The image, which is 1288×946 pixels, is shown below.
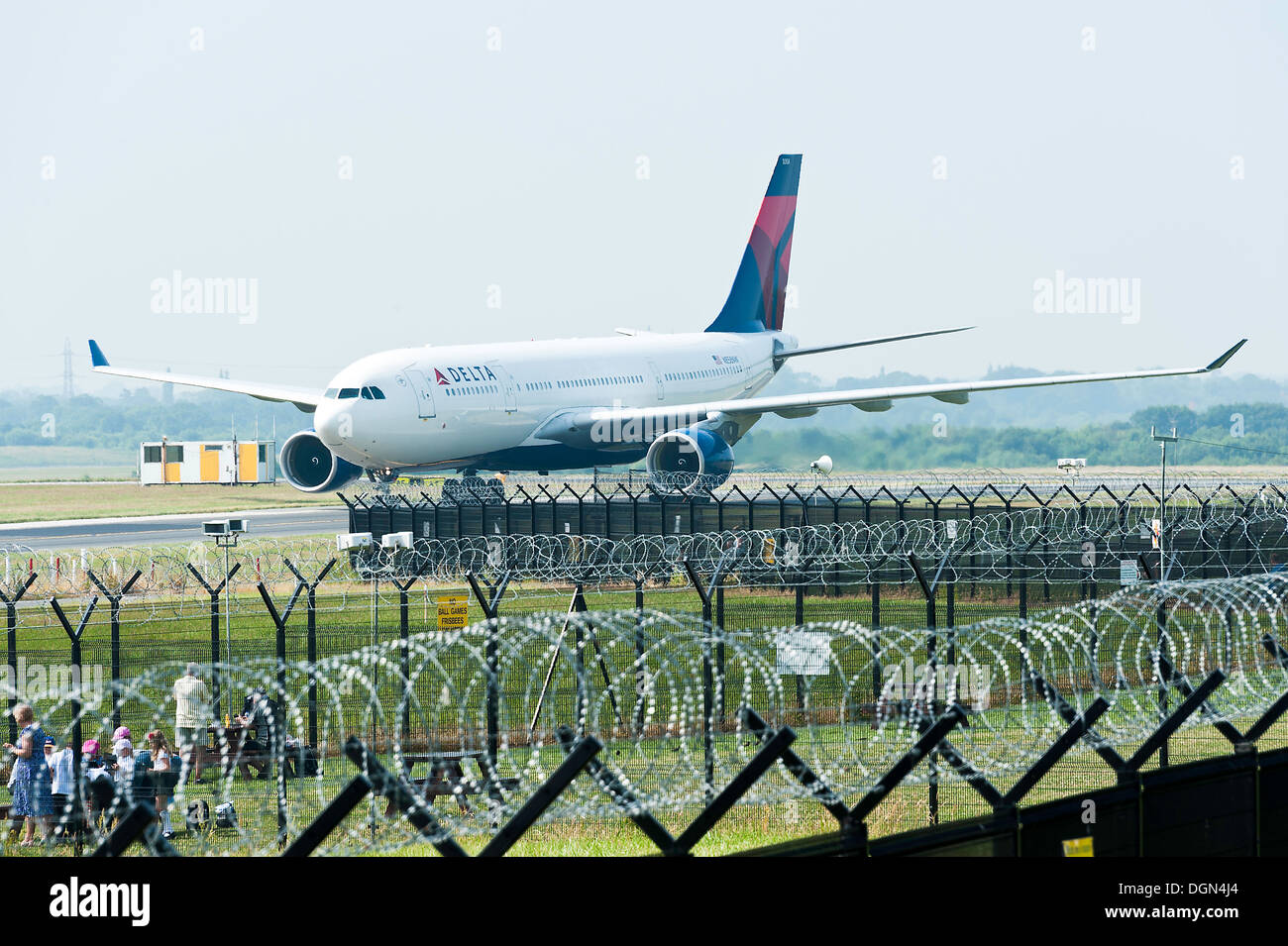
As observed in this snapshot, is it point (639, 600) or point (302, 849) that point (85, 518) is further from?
point (302, 849)

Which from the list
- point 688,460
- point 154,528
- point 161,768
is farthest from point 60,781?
point 154,528

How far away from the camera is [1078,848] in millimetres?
9008

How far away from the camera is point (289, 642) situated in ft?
75.0

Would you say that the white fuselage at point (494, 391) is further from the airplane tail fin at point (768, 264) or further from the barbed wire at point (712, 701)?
the barbed wire at point (712, 701)

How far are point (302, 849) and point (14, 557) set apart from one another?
113 feet

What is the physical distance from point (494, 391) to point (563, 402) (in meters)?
3.64

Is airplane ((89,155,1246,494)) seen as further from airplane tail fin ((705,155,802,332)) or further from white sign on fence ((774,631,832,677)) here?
white sign on fence ((774,631,832,677))

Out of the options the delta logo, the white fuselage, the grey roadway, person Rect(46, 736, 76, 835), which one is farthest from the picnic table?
the grey roadway

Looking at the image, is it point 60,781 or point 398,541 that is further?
point 398,541

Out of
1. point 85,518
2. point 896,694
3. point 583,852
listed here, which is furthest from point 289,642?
point 85,518

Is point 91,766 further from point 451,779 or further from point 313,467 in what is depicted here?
point 313,467

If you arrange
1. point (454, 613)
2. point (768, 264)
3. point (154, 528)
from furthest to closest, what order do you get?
point (768, 264) → point (154, 528) → point (454, 613)

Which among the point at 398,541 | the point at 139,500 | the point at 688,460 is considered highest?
the point at 688,460

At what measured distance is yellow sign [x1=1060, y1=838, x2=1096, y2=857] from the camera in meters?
8.98
